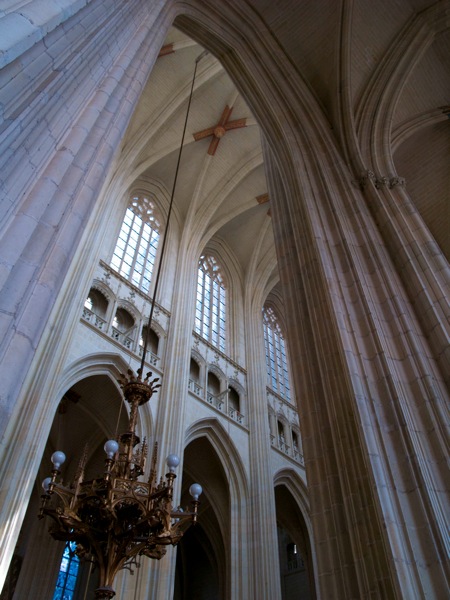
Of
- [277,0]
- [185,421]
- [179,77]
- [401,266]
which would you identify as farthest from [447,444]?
[179,77]

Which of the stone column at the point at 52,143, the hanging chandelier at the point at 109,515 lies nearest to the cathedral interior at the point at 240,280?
the stone column at the point at 52,143

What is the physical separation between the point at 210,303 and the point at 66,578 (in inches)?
364

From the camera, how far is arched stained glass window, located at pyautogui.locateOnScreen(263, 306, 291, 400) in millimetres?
17872

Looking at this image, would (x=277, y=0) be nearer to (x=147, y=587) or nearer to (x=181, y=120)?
(x=181, y=120)

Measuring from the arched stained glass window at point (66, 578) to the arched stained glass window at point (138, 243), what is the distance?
24.5 ft

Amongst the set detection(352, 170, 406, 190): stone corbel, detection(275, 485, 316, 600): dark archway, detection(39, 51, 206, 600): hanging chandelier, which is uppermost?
detection(352, 170, 406, 190): stone corbel

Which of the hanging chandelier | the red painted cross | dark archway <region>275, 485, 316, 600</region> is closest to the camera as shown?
the hanging chandelier

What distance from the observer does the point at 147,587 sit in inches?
346

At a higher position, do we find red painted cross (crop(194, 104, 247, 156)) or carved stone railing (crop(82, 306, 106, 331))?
red painted cross (crop(194, 104, 247, 156))

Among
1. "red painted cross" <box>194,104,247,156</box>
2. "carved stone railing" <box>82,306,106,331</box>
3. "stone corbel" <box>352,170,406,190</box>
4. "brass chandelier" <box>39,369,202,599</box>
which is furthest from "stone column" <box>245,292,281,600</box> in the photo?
"stone corbel" <box>352,170,406,190</box>

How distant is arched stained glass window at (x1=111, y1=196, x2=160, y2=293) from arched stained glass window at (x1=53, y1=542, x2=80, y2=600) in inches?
294

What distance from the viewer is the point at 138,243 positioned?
15125 millimetres

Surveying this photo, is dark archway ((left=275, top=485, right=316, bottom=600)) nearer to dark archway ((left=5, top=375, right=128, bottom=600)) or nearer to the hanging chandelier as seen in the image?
dark archway ((left=5, top=375, right=128, bottom=600))

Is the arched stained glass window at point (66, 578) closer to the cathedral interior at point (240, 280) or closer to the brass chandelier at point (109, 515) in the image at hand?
the cathedral interior at point (240, 280)
